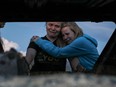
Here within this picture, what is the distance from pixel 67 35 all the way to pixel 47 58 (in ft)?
0.86

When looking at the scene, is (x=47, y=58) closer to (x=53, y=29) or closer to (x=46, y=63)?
(x=46, y=63)

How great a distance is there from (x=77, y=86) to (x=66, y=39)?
2375mm

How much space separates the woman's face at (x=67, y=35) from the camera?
2.52 m

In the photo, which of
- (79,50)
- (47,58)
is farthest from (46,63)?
(79,50)

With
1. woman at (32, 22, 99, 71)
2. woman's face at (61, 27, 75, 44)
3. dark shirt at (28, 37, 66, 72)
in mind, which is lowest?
dark shirt at (28, 37, 66, 72)

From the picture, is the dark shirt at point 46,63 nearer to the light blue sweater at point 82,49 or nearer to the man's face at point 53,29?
the light blue sweater at point 82,49

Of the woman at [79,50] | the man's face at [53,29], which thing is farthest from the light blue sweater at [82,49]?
the man's face at [53,29]

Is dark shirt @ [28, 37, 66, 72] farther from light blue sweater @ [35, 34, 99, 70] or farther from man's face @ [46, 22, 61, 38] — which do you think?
man's face @ [46, 22, 61, 38]

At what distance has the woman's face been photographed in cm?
252

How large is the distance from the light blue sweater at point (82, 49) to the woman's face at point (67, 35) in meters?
0.06

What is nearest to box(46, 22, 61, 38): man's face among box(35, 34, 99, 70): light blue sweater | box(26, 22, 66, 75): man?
box(26, 22, 66, 75): man

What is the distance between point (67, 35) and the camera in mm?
2521
